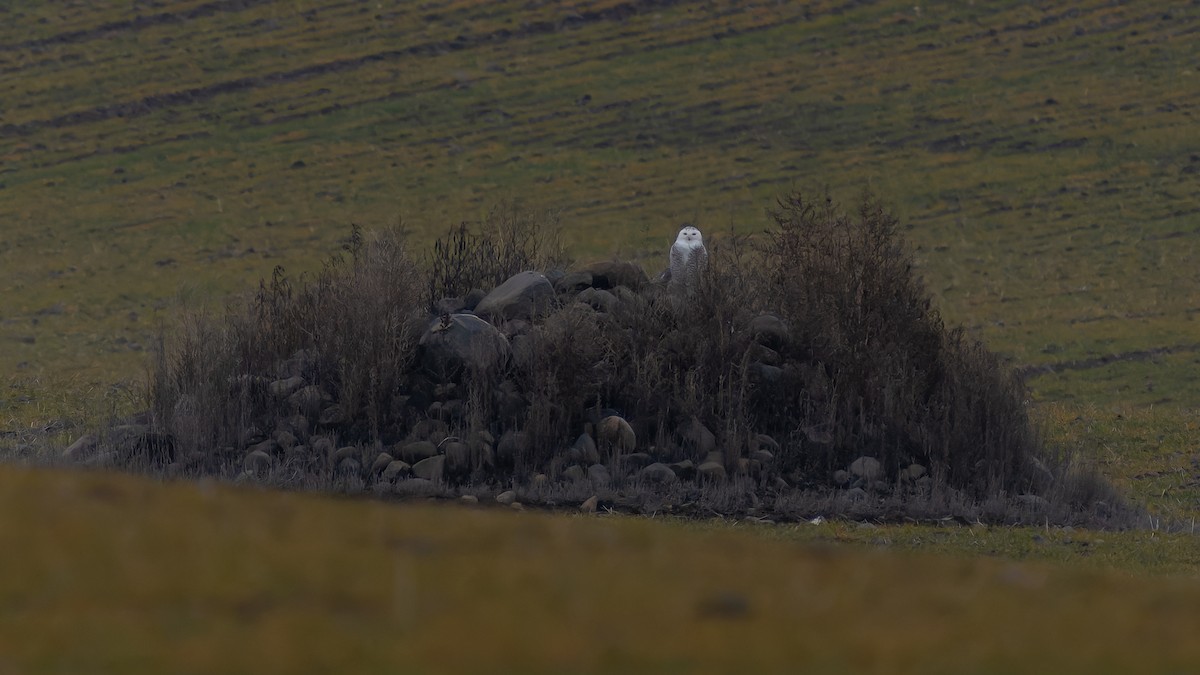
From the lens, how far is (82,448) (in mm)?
13422

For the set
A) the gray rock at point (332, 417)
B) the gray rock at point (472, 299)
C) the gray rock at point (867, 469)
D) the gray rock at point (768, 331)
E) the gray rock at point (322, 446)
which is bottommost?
the gray rock at point (867, 469)

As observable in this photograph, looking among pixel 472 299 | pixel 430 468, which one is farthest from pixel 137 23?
pixel 430 468

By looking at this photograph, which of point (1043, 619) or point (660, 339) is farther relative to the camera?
point (660, 339)

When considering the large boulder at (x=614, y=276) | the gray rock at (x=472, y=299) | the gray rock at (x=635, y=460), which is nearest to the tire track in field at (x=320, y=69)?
the gray rock at (x=472, y=299)

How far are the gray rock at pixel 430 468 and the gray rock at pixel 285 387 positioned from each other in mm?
1464

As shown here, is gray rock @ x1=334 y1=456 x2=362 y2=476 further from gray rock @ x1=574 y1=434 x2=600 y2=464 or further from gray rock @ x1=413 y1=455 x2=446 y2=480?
gray rock @ x1=574 y1=434 x2=600 y2=464

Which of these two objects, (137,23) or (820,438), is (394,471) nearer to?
(820,438)

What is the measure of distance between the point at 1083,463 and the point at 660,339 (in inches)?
145

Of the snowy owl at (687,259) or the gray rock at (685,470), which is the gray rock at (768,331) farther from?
the gray rock at (685,470)

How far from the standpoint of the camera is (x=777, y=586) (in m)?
5.37

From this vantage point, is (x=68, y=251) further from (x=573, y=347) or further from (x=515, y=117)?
(x=573, y=347)

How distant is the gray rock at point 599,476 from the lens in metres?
12.8

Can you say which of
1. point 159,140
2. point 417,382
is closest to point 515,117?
point 159,140

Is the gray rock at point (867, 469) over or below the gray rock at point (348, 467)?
below
